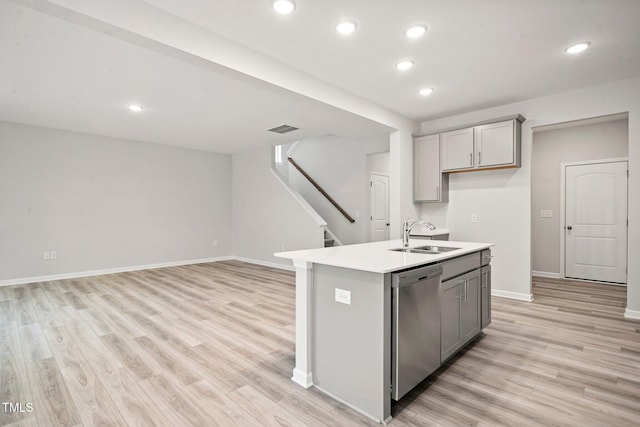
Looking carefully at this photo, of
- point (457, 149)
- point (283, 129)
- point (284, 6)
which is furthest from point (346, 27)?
point (283, 129)

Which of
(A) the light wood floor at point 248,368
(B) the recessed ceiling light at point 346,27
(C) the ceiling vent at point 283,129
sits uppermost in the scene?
(B) the recessed ceiling light at point 346,27

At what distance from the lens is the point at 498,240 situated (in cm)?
452

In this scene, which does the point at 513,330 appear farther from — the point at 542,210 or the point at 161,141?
the point at 161,141

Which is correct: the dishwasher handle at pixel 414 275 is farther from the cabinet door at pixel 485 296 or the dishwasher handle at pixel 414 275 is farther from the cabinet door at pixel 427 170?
the cabinet door at pixel 427 170

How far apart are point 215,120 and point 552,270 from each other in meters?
6.43

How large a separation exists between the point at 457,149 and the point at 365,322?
3.54 meters

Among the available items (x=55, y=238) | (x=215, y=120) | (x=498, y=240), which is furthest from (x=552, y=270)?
(x=55, y=238)

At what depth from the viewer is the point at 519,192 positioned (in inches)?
170

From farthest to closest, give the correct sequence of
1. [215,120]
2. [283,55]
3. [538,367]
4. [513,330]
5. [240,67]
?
[215,120], [513,330], [283,55], [240,67], [538,367]

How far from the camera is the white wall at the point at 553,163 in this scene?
202 inches

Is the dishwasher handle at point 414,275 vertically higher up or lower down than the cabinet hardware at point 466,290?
higher up

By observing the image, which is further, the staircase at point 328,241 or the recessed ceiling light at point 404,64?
the staircase at point 328,241

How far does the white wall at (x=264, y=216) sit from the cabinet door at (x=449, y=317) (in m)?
3.63

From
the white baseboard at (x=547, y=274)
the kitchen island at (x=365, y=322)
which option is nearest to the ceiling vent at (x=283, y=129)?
the kitchen island at (x=365, y=322)
